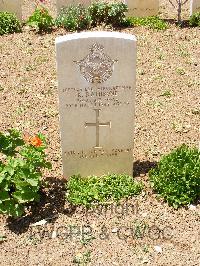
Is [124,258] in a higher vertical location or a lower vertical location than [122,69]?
lower

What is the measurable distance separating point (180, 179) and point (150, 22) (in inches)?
243

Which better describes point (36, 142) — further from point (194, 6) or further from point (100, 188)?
point (194, 6)

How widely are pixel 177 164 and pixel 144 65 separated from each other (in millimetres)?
3766

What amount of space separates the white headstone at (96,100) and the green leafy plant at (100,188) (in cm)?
14

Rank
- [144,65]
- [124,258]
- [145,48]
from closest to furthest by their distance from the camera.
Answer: [124,258], [144,65], [145,48]

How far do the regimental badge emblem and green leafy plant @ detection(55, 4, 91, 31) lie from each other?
5.51 metres

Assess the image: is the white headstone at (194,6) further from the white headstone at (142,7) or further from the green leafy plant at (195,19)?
the white headstone at (142,7)

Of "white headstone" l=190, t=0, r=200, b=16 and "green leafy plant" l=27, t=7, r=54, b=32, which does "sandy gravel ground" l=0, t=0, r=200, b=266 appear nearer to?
"green leafy plant" l=27, t=7, r=54, b=32

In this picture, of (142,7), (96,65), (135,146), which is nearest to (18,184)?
(96,65)

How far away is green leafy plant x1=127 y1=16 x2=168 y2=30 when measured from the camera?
10203 mm

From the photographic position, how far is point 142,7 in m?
10.9

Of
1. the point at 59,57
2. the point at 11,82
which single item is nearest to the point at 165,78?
the point at 11,82

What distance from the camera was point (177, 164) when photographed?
5184 mm

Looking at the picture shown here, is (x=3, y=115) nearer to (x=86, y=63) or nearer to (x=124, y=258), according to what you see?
(x=86, y=63)
